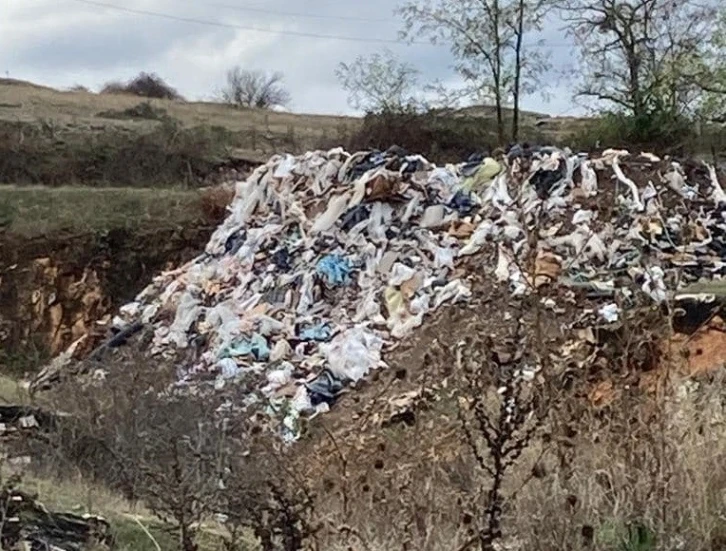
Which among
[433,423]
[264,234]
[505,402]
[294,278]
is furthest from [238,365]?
[505,402]

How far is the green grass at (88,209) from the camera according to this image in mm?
19219

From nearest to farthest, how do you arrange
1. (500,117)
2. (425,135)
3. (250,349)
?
(250,349), (425,135), (500,117)

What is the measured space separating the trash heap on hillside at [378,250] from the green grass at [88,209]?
18.6 feet

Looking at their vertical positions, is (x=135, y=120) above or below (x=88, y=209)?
above

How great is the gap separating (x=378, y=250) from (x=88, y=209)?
9.47m

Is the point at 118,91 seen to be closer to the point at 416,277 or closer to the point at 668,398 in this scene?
the point at 416,277

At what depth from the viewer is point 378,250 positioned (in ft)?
38.8

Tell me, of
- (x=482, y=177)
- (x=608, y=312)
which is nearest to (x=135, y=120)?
(x=482, y=177)

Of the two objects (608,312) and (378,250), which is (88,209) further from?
(608,312)

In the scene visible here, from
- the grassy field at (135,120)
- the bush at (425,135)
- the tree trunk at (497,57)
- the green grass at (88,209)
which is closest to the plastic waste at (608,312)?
the green grass at (88,209)

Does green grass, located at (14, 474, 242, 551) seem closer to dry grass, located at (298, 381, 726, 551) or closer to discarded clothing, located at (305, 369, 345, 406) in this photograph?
dry grass, located at (298, 381, 726, 551)

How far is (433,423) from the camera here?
5492mm

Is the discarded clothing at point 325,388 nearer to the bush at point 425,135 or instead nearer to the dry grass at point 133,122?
the bush at point 425,135

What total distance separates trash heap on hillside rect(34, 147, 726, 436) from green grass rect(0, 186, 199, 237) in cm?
566
